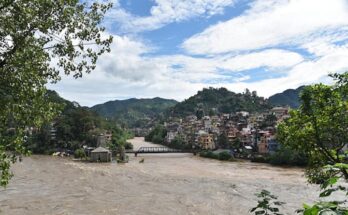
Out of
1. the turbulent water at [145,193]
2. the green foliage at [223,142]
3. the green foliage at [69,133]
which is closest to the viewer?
the turbulent water at [145,193]

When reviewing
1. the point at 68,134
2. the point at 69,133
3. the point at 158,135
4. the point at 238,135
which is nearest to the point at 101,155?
the point at 69,133

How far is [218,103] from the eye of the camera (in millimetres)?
185000

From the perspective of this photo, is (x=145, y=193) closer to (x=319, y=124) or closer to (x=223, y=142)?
(x=319, y=124)

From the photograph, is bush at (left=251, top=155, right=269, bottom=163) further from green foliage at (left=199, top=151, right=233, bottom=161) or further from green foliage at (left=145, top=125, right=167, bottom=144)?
green foliage at (left=145, top=125, right=167, bottom=144)

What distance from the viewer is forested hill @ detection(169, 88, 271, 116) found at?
154812mm

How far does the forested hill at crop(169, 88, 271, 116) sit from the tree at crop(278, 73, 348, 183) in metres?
137

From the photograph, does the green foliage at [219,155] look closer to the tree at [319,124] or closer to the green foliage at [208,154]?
the green foliage at [208,154]

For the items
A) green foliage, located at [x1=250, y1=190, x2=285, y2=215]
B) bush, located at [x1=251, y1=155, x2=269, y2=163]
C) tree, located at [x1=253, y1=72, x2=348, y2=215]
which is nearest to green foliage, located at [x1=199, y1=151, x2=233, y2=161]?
bush, located at [x1=251, y1=155, x2=269, y2=163]

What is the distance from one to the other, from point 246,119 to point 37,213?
3614 inches

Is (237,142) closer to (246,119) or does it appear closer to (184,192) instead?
(246,119)

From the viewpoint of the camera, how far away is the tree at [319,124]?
36.8 feet

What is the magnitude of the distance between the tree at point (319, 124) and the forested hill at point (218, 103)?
13736 centimetres

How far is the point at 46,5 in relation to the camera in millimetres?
6227

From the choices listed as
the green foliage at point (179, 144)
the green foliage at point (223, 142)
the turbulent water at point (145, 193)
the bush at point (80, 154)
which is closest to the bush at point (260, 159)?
the green foliage at point (223, 142)
